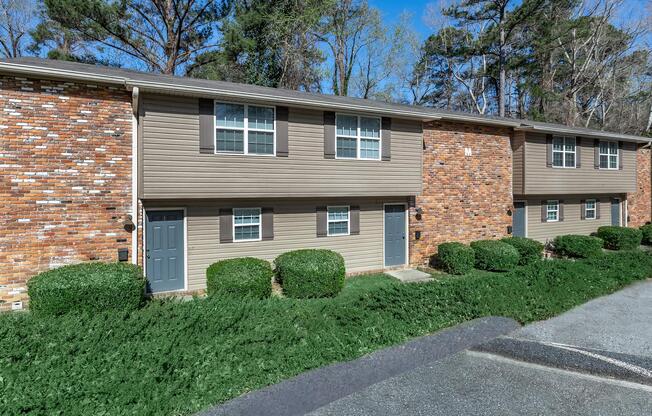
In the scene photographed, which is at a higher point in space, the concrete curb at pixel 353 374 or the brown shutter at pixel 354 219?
the brown shutter at pixel 354 219

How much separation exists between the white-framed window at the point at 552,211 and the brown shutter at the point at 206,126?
13738mm

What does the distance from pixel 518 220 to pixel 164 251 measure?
12.9 metres

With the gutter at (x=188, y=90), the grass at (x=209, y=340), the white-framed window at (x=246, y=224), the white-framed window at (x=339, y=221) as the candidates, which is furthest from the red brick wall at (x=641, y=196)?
the white-framed window at (x=246, y=224)

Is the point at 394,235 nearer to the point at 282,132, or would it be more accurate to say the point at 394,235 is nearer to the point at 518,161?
the point at 282,132

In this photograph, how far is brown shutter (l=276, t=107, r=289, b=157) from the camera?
31.3 feet

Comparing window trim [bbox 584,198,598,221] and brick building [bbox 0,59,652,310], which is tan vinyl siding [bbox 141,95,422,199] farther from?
window trim [bbox 584,198,598,221]

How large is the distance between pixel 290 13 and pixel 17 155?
59.0 feet

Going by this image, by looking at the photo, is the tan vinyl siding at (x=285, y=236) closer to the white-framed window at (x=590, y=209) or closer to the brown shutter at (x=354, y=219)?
the brown shutter at (x=354, y=219)

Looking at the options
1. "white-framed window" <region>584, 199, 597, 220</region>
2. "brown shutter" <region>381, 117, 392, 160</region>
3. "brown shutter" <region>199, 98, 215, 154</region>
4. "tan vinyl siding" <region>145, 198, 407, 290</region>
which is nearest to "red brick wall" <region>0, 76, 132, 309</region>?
"tan vinyl siding" <region>145, 198, 407, 290</region>

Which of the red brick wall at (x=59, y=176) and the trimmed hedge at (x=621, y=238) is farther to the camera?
the trimmed hedge at (x=621, y=238)

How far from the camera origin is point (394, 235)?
12047mm

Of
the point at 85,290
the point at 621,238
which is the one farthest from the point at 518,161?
the point at 85,290

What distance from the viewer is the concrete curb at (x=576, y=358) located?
181 inches

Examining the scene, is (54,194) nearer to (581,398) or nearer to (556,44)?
(581,398)
